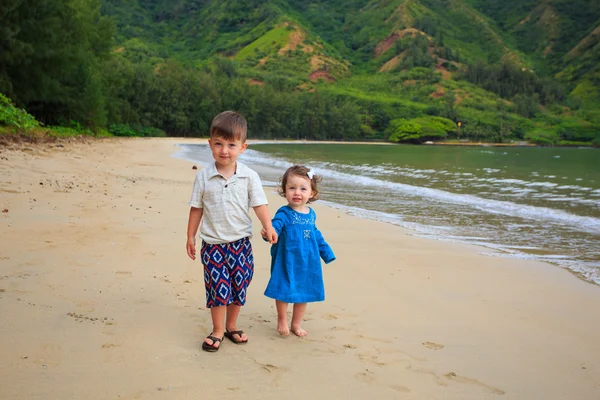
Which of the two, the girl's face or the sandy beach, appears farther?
the girl's face

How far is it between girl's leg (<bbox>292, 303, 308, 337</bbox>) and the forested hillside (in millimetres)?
23204

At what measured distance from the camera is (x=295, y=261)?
3.38m

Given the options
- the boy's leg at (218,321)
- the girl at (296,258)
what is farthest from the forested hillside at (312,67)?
the boy's leg at (218,321)

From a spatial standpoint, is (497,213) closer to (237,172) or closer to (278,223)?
(278,223)

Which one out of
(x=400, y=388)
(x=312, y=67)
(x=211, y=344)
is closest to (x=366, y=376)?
(x=400, y=388)

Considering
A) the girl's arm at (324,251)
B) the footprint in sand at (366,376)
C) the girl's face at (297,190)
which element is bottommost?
the footprint in sand at (366,376)

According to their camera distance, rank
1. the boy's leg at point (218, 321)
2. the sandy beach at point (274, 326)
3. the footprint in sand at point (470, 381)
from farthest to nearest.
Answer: the boy's leg at point (218, 321), the footprint in sand at point (470, 381), the sandy beach at point (274, 326)

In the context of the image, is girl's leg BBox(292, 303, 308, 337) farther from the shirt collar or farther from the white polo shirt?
the shirt collar

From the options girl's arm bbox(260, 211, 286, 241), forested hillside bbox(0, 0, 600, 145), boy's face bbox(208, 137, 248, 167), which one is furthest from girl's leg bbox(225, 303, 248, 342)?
forested hillside bbox(0, 0, 600, 145)

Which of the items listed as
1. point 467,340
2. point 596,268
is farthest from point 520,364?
point 596,268

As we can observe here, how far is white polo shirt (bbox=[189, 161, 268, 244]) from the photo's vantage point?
315 centimetres

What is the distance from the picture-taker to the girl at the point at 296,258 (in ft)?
11.0

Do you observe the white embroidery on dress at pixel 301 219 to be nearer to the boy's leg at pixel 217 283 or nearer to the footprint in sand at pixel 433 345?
the boy's leg at pixel 217 283

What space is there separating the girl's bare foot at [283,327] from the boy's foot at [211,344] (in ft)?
1.52
